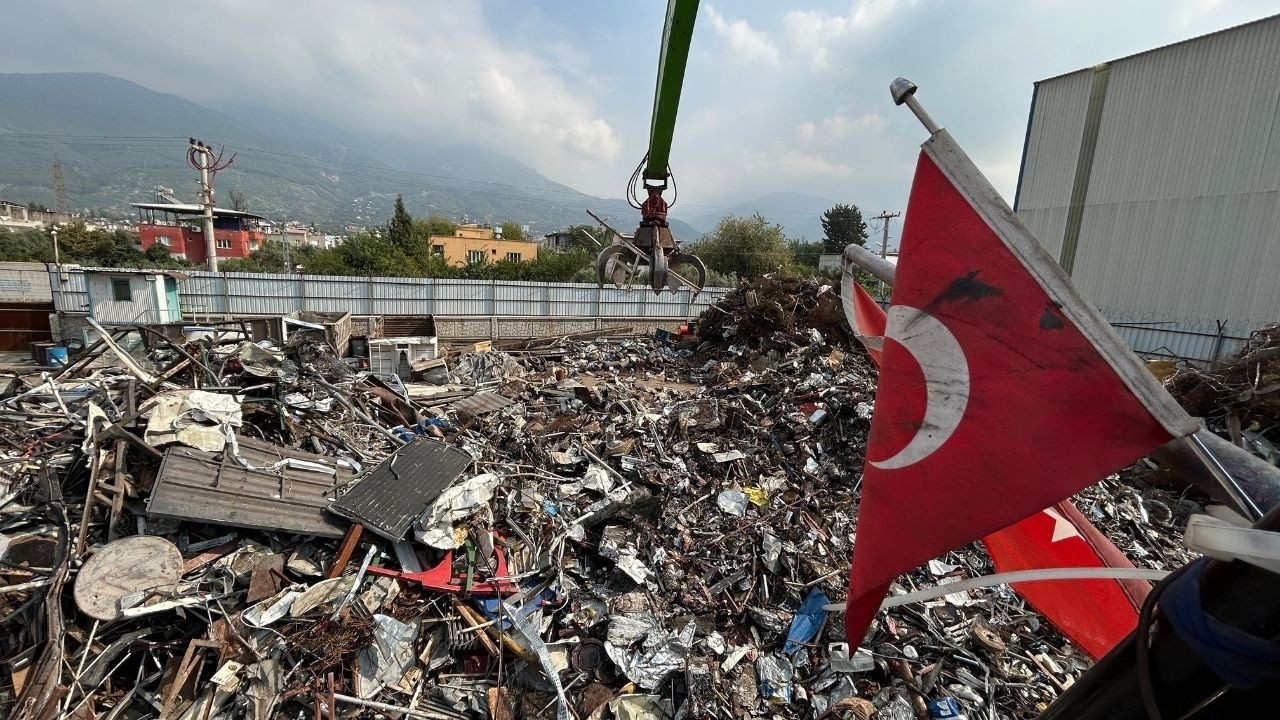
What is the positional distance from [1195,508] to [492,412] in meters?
9.01

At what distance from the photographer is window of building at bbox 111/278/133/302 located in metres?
12.8

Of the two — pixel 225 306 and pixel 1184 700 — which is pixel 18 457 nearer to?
pixel 1184 700

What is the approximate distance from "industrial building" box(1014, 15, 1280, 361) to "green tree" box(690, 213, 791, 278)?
48.6 ft

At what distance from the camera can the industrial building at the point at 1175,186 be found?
1142 cm

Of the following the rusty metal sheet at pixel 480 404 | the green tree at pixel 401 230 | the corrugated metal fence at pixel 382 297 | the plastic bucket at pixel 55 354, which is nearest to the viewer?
the rusty metal sheet at pixel 480 404

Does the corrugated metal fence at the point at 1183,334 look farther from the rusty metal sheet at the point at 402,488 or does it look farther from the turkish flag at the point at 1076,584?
the rusty metal sheet at the point at 402,488

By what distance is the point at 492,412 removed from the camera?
26.6ft

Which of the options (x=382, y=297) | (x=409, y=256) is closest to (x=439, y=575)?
(x=382, y=297)

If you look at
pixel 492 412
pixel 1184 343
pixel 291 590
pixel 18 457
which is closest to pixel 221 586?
pixel 291 590

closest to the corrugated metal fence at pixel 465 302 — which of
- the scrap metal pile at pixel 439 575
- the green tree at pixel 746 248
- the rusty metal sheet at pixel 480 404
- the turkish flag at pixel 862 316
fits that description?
the rusty metal sheet at pixel 480 404

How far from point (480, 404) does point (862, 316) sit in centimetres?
719

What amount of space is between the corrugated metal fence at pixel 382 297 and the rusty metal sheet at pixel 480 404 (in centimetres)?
626

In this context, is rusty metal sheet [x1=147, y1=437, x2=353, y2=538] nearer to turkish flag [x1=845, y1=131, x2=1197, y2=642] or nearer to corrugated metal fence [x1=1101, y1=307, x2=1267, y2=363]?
turkish flag [x1=845, y1=131, x2=1197, y2=642]

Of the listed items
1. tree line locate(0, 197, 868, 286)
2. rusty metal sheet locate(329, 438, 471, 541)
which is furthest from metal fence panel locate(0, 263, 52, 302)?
rusty metal sheet locate(329, 438, 471, 541)
